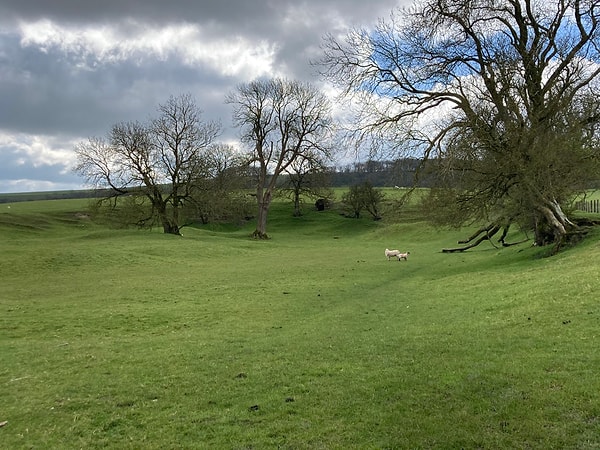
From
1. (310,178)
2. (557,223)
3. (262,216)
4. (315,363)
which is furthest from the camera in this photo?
(310,178)

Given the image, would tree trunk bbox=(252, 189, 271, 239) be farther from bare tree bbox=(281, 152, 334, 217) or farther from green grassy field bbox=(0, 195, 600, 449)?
green grassy field bbox=(0, 195, 600, 449)

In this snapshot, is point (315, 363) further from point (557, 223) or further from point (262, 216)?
point (262, 216)

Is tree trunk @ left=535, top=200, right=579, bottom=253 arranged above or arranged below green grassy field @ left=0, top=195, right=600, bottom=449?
above

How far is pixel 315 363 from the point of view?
8914 mm

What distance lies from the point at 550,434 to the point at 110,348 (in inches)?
390

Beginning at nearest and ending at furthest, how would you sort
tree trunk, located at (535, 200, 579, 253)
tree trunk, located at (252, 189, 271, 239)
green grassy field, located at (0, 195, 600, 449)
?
green grassy field, located at (0, 195, 600, 449) → tree trunk, located at (535, 200, 579, 253) → tree trunk, located at (252, 189, 271, 239)

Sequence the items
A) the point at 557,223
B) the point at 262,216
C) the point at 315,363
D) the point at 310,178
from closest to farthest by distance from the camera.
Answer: the point at 315,363 < the point at 557,223 < the point at 262,216 < the point at 310,178

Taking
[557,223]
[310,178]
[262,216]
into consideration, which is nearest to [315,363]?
[557,223]

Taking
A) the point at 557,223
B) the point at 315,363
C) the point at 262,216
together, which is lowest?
the point at 315,363

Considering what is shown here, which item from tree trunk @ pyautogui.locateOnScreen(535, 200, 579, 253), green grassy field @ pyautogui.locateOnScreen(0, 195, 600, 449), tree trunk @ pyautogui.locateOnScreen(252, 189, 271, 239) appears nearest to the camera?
green grassy field @ pyautogui.locateOnScreen(0, 195, 600, 449)

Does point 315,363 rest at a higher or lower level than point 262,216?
lower

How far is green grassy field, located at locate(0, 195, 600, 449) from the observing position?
18.9 ft

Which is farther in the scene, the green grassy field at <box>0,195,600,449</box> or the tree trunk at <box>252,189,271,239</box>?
the tree trunk at <box>252,189,271,239</box>

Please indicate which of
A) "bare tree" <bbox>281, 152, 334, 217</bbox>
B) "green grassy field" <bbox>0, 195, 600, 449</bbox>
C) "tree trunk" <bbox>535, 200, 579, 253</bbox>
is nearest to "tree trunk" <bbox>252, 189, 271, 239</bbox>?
"bare tree" <bbox>281, 152, 334, 217</bbox>
